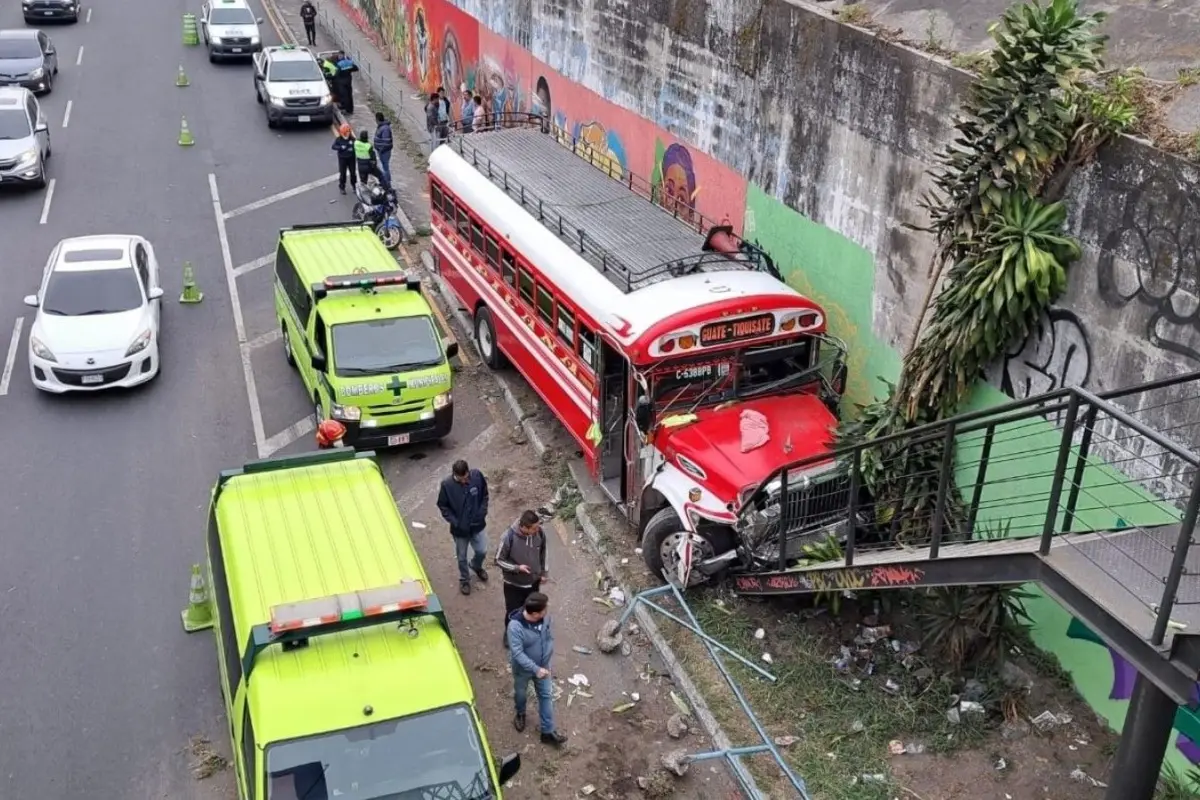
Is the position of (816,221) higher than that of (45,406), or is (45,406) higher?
(816,221)

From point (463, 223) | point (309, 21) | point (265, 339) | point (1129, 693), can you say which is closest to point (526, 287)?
point (463, 223)

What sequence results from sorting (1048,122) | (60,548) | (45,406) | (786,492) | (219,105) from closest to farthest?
(1048,122)
(786,492)
(60,548)
(45,406)
(219,105)

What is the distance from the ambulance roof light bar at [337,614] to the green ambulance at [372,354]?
20.0ft

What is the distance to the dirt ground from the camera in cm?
962

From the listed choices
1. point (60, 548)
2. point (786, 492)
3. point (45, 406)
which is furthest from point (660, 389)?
point (45, 406)

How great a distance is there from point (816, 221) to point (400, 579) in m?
7.24

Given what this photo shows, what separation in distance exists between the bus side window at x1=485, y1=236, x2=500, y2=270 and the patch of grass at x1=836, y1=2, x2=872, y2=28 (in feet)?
17.3

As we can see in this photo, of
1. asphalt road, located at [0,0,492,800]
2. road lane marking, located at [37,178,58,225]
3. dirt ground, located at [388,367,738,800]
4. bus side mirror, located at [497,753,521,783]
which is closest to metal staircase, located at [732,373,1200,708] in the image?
dirt ground, located at [388,367,738,800]

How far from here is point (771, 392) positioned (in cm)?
1210

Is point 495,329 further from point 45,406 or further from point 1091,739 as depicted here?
point 1091,739

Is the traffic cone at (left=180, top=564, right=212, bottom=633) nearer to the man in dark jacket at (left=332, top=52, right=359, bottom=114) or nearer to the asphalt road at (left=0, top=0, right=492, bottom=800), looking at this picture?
the asphalt road at (left=0, top=0, right=492, bottom=800)

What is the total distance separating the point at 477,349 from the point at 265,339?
3.35 meters

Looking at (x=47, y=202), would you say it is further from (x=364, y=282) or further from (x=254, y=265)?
(x=364, y=282)

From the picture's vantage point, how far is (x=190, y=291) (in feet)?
61.1
